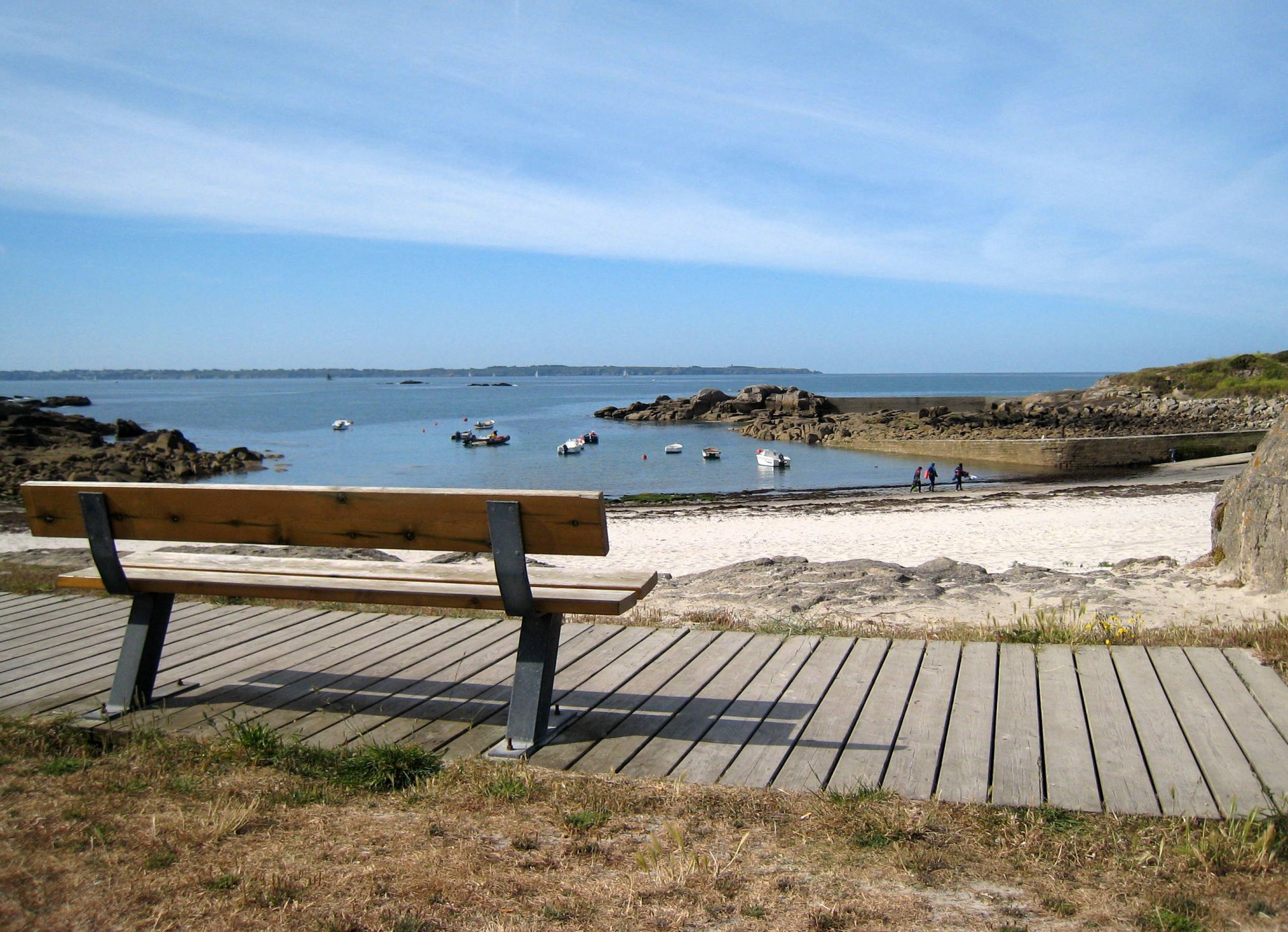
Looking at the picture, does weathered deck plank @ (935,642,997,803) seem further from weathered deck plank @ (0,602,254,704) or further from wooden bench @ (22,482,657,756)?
weathered deck plank @ (0,602,254,704)

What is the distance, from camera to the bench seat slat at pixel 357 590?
11.0 ft

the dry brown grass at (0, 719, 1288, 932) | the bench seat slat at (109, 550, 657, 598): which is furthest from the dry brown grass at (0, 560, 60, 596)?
the dry brown grass at (0, 719, 1288, 932)

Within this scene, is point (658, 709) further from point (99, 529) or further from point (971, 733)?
point (99, 529)

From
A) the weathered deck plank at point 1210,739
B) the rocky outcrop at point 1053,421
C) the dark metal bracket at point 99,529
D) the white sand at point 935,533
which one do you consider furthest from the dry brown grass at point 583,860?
the rocky outcrop at point 1053,421

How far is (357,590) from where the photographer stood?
366 centimetres

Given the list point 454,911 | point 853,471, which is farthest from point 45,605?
point 853,471

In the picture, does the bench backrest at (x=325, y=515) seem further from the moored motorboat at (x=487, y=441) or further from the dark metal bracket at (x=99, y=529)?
the moored motorboat at (x=487, y=441)

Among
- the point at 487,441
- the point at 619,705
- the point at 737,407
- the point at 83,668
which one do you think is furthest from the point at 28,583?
the point at 737,407

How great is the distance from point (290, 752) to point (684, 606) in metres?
4.73

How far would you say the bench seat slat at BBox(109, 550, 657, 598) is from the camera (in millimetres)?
3578

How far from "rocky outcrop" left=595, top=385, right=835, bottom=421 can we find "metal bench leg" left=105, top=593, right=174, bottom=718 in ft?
231

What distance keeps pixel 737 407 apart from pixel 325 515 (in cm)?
8023

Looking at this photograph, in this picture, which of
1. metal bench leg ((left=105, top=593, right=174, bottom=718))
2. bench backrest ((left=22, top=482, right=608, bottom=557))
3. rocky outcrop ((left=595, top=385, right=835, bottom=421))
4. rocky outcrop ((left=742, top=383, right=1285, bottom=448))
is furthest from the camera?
rocky outcrop ((left=595, top=385, right=835, bottom=421))

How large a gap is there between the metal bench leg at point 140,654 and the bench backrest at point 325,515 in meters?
0.39
